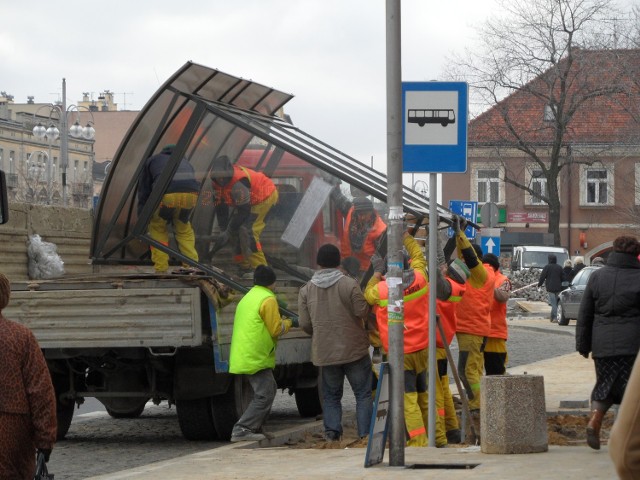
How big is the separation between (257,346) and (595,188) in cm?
6377

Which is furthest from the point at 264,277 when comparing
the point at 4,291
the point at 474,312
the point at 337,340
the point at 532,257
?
the point at 532,257

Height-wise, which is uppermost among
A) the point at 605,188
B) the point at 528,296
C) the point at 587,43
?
the point at 587,43

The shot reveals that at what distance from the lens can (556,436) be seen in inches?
481

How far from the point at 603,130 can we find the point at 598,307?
2373 inches

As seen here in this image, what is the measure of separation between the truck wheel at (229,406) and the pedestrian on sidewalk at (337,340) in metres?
0.72

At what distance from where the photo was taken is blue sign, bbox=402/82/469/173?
10102 millimetres

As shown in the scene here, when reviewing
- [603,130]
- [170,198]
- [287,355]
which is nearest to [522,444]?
[287,355]

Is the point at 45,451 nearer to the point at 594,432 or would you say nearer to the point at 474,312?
the point at 594,432

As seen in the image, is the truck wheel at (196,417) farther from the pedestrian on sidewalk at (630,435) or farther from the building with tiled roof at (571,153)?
the building with tiled roof at (571,153)

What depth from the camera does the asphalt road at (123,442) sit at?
1131 centimetres

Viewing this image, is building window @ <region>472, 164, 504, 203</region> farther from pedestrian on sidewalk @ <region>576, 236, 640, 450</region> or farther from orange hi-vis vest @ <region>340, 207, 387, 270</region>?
pedestrian on sidewalk @ <region>576, 236, 640, 450</region>

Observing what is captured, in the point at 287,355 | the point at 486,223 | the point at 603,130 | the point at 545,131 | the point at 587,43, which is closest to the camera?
the point at 287,355

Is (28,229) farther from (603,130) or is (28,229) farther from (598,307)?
(603,130)

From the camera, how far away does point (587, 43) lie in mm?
54438
